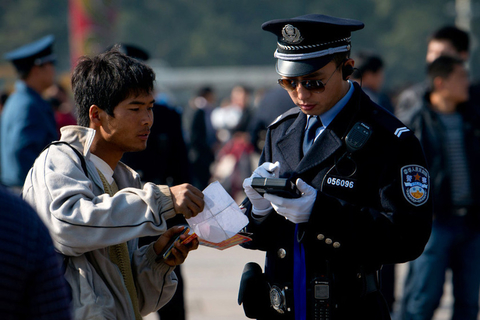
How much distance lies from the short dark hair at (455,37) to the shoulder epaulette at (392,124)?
2952 millimetres

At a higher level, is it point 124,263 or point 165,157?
point 124,263

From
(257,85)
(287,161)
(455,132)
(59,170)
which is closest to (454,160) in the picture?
(455,132)

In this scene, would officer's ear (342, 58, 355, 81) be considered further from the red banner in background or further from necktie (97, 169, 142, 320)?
the red banner in background

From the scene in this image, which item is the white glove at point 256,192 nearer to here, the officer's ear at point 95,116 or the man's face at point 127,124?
the man's face at point 127,124

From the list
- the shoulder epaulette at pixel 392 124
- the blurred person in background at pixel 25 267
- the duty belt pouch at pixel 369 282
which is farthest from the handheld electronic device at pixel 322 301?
the blurred person in background at pixel 25 267

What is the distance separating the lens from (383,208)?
2.37 metres

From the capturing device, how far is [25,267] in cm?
139

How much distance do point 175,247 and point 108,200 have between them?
38 centimetres

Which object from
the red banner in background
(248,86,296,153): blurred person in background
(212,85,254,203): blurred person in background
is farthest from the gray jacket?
the red banner in background

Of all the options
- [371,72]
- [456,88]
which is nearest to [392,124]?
[456,88]

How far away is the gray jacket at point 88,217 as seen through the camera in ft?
6.96

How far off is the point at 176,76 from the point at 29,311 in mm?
26164

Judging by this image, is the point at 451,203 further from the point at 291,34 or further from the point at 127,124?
the point at 127,124

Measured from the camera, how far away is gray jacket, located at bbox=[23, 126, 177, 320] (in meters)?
2.12
